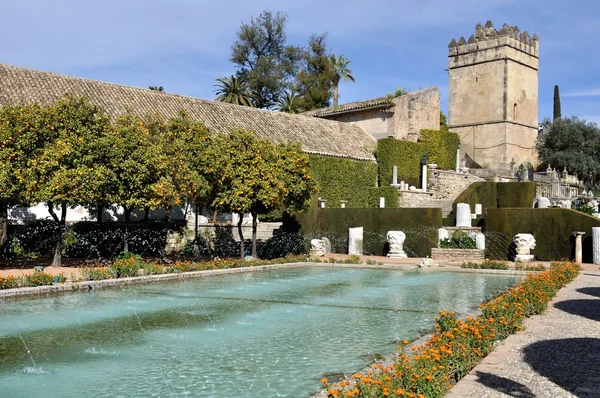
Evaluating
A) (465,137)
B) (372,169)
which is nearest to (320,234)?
(372,169)

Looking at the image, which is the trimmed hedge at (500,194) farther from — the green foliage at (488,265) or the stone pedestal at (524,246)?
the green foliage at (488,265)

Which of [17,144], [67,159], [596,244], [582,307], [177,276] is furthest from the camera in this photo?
[596,244]

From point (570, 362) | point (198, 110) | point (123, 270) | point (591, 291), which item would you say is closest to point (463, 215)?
point (591, 291)

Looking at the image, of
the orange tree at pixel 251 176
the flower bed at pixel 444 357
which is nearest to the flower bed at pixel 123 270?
the orange tree at pixel 251 176

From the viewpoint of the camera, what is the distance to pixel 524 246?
21.5 meters

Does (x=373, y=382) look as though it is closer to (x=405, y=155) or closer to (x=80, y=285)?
(x=80, y=285)

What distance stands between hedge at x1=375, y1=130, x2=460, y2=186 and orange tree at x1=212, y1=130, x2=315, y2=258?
1628cm

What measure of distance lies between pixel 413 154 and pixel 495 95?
636 inches

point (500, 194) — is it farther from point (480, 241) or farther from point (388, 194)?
point (480, 241)

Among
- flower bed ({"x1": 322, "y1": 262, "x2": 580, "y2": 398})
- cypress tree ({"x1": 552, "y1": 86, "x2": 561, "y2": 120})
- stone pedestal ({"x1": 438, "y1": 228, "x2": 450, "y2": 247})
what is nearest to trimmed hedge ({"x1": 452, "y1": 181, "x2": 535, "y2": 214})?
stone pedestal ({"x1": 438, "y1": 228, "x2": 450, "y2": 247})

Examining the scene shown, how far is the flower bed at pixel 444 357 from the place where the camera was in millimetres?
5082

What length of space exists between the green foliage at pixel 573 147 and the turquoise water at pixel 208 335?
3902 cm

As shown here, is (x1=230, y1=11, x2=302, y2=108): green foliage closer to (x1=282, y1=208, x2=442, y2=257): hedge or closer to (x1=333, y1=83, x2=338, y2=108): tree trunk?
(x1=333, y1=83, x2=338, y2=108): tree trunk

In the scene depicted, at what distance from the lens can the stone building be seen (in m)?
38.8
